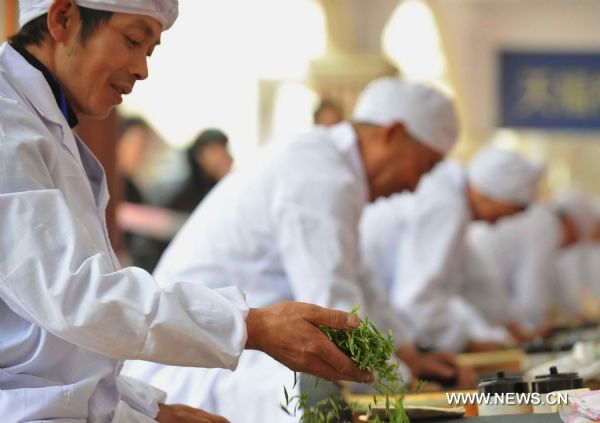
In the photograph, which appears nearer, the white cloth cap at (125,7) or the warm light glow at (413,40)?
the white cloth cap at (125,7)

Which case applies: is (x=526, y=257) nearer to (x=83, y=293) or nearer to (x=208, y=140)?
(x=208, y=140)

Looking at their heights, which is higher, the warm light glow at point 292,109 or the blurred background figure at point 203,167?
the warm light glow at point 292,109

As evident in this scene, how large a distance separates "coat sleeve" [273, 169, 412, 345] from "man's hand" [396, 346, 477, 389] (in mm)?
804

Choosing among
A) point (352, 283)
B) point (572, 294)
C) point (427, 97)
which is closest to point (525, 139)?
point (572, 294)

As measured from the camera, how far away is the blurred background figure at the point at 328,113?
9352 mm

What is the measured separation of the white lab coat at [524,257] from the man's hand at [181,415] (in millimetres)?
6307

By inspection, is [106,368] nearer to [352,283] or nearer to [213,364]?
[213,364]

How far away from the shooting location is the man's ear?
2.24 meters

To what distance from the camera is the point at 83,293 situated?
195cm

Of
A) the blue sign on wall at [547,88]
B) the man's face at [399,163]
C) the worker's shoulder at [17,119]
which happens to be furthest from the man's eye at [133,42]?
the blue sign on wall at [547,88]

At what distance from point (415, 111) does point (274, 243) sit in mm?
1073

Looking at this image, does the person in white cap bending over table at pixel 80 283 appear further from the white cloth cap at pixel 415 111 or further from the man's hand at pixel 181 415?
the white cloth cap at pixel 415 111

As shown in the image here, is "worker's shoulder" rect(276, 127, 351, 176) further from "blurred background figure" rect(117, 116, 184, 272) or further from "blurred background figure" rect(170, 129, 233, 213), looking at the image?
"blurred background figure" rect(170, 129, 233, 213)

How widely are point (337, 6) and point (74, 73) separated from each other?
27.2 feet
